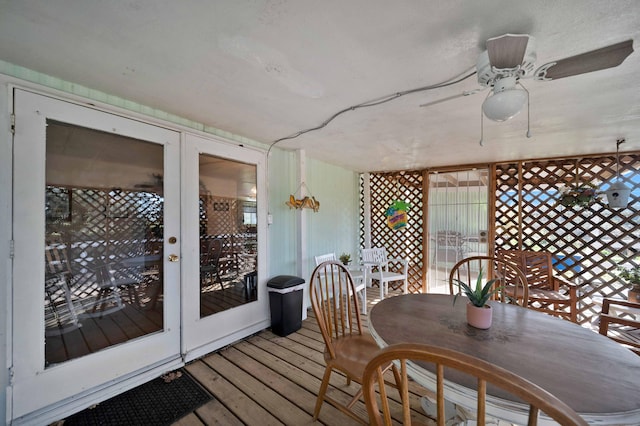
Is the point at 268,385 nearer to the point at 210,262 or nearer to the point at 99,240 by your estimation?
the point at 210,262

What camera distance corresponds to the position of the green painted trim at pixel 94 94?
1414mm

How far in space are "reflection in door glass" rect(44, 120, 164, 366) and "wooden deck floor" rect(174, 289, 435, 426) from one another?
2.10 feet

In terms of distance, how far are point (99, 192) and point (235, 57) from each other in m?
1.34

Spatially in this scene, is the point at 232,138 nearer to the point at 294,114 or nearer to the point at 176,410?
the point at 294,114

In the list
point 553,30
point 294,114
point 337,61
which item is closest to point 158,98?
point 294,114

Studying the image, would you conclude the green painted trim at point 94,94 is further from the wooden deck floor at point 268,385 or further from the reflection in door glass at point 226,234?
the wooden deck floor at point 268,385

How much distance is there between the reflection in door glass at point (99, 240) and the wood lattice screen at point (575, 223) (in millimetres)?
4315

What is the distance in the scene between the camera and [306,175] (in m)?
3.36

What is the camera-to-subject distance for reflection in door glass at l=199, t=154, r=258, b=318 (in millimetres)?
2291

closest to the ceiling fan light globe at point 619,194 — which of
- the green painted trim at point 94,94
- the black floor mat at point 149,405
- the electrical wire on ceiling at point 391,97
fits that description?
the electrical wire on ceiling at point 391,97

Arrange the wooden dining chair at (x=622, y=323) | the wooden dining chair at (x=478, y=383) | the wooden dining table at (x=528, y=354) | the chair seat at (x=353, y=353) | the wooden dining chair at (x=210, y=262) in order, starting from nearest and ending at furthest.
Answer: the wooden dining chair at (x=478, y=383) < the wooden dining table at (x=528, y=354) < the chair seat at (x=353, y=353) < the wooden dining chair at (x=622, y=323) < the wooden dining chair at (x=210, y=262)

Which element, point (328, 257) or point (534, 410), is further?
point (328, 257)

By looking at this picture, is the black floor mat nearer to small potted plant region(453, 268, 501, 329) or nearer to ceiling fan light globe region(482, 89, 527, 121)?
small potted plant region(453, 268, 501, 329)

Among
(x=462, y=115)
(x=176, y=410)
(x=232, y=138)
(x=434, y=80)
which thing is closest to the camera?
(x=434, y=80)
